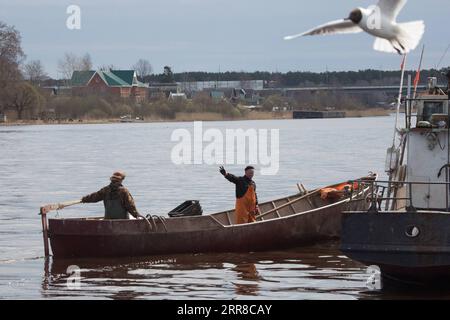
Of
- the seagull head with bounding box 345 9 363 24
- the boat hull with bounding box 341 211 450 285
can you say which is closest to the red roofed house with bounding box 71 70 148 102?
the boat hull with bounding box 341 211 450 285

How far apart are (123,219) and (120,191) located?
73 centimetres

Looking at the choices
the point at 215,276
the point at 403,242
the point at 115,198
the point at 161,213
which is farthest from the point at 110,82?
the point at 403,242

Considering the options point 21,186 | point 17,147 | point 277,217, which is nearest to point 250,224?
point 277,217

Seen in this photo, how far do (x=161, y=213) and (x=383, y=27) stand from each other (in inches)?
826

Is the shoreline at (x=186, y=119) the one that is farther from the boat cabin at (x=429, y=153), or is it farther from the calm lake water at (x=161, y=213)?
the boat cabin at (x=429, y=153)

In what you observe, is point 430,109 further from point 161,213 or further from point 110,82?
point 110,82

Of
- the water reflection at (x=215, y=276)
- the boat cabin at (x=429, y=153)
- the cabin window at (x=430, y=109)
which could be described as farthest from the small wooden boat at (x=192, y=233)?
the cabin window at (x=430, y=109)

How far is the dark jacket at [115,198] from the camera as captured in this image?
21.9 meters

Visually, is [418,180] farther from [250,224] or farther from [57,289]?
[57,289]

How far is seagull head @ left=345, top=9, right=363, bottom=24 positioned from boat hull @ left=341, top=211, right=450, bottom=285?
224 inches

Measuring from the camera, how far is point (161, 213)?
110 feet

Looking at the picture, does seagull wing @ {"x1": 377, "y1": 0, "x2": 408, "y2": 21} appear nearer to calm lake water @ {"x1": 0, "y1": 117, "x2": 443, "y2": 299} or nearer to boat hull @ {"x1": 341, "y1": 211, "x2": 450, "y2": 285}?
boat hull @ {"x1": 341, "y1": 211, "x2": 450, "y2": 285}

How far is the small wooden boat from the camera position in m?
22.4

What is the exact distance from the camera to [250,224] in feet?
77.5
